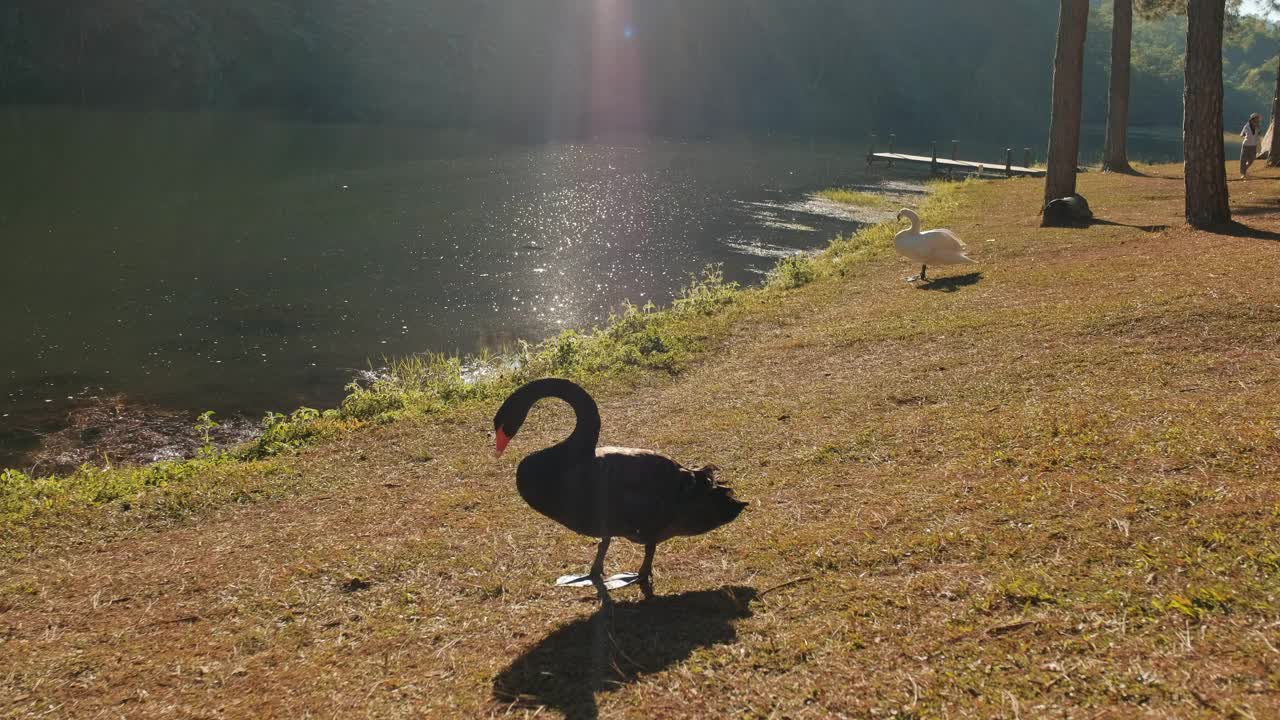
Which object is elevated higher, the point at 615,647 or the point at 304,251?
the point at 304,251

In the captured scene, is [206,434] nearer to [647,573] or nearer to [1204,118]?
[647,573]

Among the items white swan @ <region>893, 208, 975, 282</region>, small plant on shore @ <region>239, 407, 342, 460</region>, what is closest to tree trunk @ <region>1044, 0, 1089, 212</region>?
white swan @ <region>893, 208, 975, 282</region>

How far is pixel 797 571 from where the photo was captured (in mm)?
5312

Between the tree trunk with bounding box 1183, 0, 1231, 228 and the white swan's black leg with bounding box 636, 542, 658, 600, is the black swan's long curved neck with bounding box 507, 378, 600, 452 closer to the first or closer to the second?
the white swan's black leg with bounding box 636, 542, 658, 600

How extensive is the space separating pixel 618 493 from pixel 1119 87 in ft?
103

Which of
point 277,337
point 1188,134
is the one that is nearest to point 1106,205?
point 1188,134

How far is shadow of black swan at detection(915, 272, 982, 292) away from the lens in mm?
14578

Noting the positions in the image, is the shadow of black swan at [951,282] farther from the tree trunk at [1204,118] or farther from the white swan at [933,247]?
the tree trunk at [1204,118]

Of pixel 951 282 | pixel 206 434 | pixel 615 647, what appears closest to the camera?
pixel 615 647

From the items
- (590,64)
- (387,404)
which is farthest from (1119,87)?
(590,64)

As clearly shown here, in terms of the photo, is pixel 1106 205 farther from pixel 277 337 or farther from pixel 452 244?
pixel 277 337

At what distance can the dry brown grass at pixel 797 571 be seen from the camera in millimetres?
4066

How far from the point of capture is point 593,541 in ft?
20.5

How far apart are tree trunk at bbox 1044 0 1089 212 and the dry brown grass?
11.4 meters
